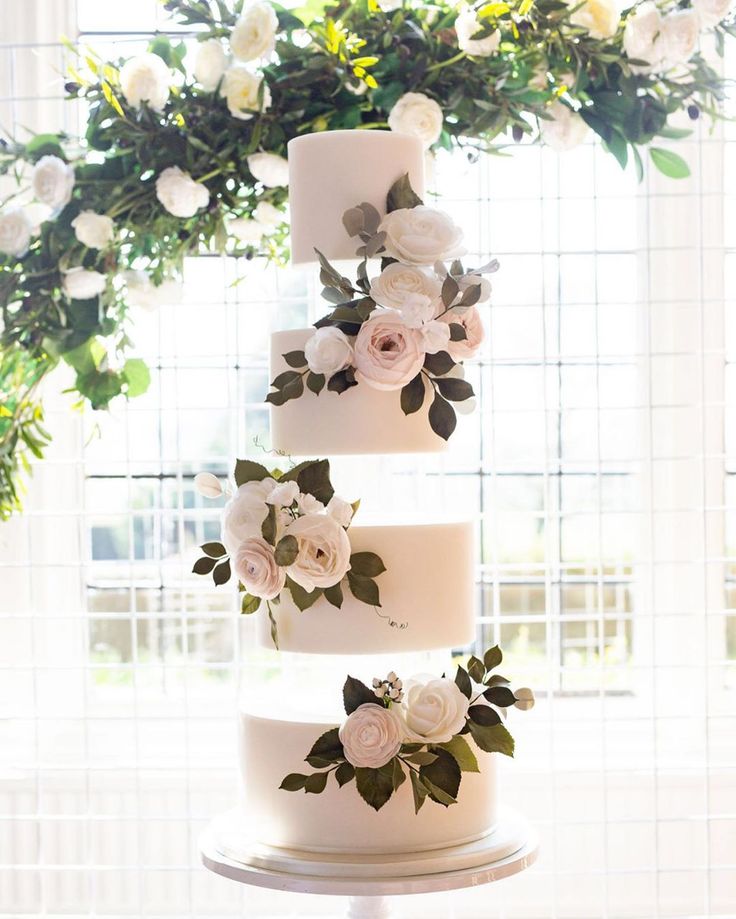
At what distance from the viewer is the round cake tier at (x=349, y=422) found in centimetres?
140

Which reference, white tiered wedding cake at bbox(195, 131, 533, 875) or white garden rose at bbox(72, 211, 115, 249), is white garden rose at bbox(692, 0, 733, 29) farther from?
white garden rose at bbox(72, 211, 115, 249)

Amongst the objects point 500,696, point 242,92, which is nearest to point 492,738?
point 500,696

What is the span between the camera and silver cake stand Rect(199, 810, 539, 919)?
134 cm

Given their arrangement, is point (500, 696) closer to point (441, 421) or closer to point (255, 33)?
point (441, 421)

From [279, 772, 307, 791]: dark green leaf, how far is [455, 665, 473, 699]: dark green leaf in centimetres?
23

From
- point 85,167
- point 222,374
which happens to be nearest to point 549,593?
point 222,374

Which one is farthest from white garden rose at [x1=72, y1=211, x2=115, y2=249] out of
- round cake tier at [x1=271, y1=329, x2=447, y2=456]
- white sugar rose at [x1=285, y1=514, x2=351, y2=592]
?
white sugar rose at [x1=285, y1=514, x2=351, y2=592]

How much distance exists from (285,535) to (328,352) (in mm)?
229

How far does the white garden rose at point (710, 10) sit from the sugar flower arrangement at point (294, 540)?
0.88 m

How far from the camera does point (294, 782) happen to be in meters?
1.42

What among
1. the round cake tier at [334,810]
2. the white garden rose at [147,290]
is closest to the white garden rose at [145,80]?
the white garden rose at [147,290]

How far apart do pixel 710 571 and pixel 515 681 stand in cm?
45

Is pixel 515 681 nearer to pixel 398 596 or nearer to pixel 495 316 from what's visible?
pixel 495 316

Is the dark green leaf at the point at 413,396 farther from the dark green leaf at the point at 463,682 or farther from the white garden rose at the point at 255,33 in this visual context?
the white garden rose at the point at 255,33
